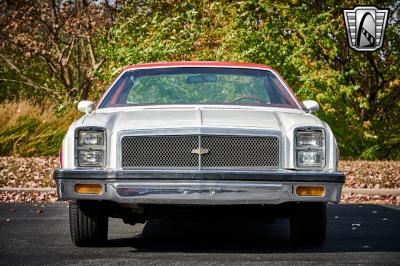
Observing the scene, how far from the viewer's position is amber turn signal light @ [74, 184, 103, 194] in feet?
23.6

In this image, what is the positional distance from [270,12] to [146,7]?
3.48m

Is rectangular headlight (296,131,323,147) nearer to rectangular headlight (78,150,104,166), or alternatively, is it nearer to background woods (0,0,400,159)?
rectangular headlight (78,150,104,166)

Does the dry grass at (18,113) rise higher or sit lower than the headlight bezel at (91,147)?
lower

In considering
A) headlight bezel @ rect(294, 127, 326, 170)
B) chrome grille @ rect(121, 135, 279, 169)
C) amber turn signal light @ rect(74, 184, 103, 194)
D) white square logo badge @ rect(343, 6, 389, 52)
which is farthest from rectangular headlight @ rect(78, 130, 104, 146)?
white square logo badge @ rect(343, 6, 389, 52)

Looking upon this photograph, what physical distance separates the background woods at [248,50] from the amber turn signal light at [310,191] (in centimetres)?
1095

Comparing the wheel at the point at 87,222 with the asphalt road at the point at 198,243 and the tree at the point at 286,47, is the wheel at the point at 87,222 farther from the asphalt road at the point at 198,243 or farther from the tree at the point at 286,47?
the tree at the point at 286,47

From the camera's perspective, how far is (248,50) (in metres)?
18.5

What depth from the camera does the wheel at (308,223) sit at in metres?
Result: 7.70

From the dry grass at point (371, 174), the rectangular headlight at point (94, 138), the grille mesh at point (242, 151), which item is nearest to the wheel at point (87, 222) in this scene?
the rectangular headlight at point (94, 138)

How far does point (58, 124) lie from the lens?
1994 centimetres

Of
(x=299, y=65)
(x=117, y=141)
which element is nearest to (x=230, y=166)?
(x=117, y=141)

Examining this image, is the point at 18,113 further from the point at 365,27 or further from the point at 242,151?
the point at 242,151

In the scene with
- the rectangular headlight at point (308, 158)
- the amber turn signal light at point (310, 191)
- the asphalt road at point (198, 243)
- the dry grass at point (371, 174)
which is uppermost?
the rectangular headlight at point (308, 158)

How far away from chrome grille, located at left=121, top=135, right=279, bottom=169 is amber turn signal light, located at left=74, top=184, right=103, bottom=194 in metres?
0.26
